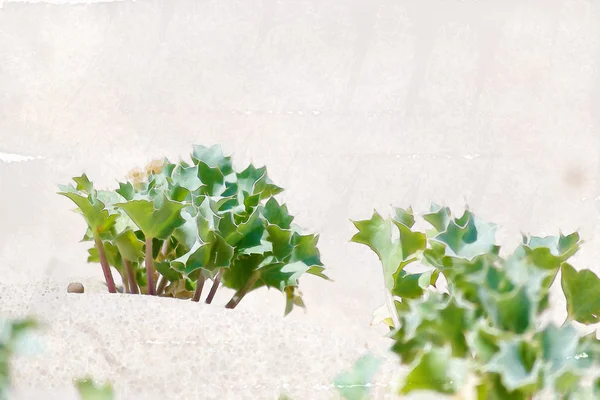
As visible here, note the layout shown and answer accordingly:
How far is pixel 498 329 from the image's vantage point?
0.57 meters

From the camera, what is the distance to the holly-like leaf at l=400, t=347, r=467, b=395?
0.52 metres

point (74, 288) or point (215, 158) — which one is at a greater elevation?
point (215, 158)

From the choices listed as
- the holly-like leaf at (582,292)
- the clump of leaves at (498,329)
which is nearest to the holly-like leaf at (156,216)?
the clump of leaves at (498,329)

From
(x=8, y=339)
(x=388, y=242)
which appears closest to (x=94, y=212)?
(x=388, y=242)

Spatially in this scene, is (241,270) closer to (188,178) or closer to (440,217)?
(188,178)

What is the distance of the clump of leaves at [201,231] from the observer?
43.4 inches

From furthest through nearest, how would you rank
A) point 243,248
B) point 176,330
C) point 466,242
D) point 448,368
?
point 243,248 → point 176,330 → point 466,242 → point 448,368

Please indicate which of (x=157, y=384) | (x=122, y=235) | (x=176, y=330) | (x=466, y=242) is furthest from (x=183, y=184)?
(x=466, y=242)

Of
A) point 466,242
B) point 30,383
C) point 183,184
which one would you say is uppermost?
point 466,242

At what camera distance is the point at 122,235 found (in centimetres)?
116

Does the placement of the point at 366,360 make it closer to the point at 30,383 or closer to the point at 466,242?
the point at 466,242

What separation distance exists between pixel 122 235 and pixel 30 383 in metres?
0.33

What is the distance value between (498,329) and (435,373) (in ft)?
0.24

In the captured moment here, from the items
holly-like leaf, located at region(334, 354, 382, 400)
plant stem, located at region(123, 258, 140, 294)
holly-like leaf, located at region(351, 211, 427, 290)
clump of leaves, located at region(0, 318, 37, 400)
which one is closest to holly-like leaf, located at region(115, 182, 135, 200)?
plant stem, located at region(123, 258, 140, 294)
